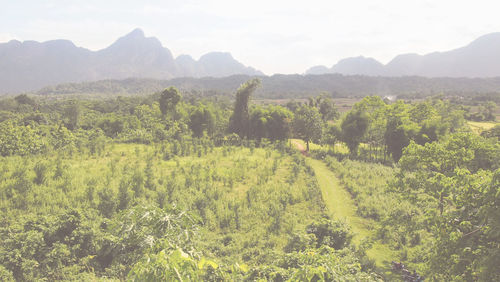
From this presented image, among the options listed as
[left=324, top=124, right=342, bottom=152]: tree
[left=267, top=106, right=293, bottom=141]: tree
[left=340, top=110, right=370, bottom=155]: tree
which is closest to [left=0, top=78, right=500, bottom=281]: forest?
[left=340, top=110, right=370, bottom=155]: tree

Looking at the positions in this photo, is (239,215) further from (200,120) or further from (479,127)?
(479,127)

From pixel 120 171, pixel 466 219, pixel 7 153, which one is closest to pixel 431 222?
pixel 466 219

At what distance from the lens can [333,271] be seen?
328 centimetres

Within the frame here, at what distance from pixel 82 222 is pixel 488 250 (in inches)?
417

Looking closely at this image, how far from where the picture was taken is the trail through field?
1057 centimetres

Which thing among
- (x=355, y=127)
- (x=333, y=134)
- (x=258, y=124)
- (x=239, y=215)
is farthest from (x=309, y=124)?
(x=239, y=215)

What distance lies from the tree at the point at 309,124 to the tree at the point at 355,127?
3.40 meters

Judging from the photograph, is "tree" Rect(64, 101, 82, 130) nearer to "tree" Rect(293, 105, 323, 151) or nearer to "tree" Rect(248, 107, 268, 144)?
"tree" Rect(248, 107, 268, 144)

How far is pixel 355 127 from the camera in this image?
1232 inches

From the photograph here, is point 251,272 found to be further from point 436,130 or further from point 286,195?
point 436,130

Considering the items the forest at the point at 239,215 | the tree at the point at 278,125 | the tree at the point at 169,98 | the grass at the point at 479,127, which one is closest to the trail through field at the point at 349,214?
the forest at the point at 239,215

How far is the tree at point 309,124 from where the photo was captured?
34.2 m

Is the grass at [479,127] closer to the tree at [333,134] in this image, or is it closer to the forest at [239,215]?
the forest at [239,215]

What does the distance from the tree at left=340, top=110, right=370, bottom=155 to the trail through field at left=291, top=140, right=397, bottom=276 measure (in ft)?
30.5
